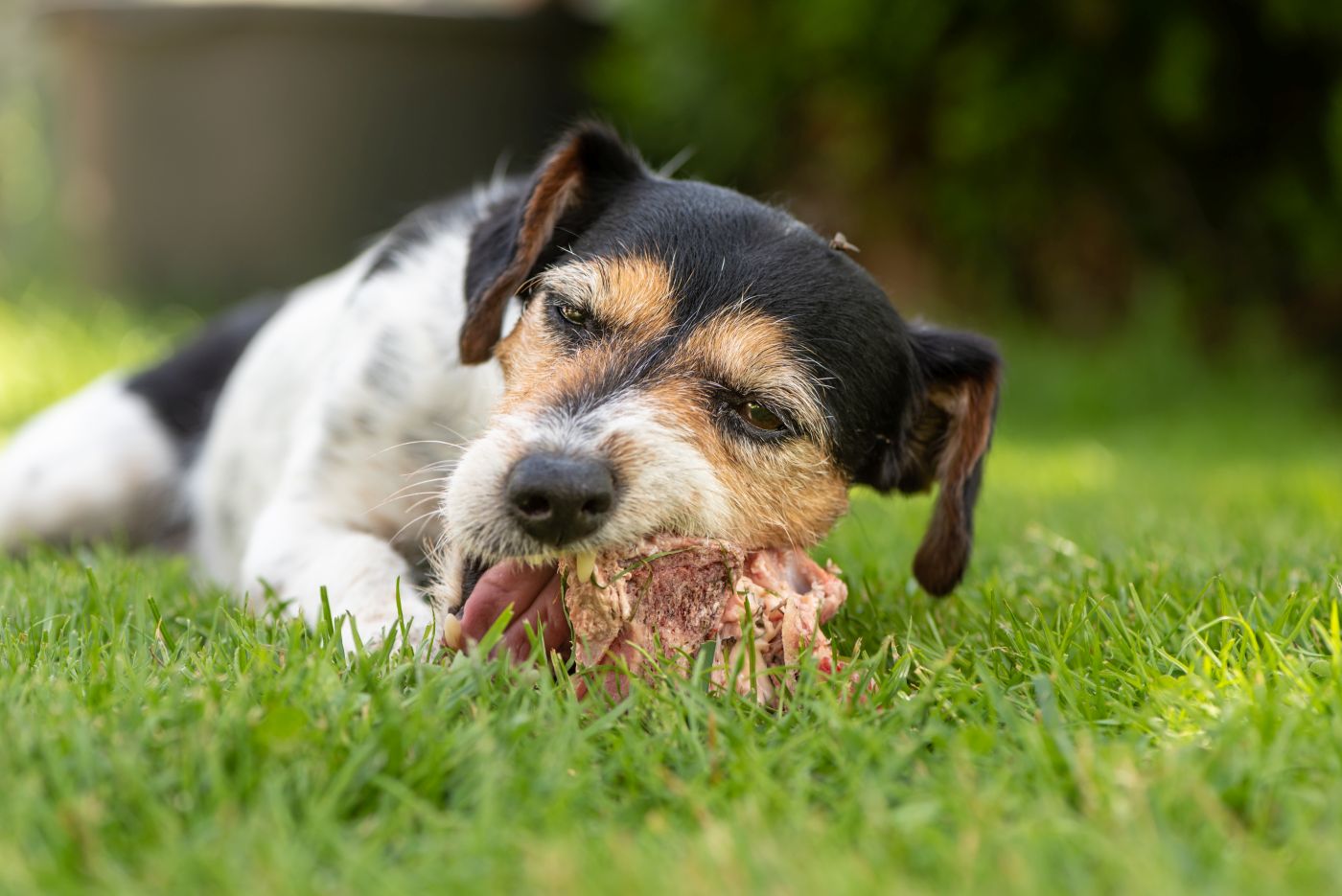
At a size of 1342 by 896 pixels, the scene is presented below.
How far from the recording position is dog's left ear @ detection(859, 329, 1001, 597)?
3.40m

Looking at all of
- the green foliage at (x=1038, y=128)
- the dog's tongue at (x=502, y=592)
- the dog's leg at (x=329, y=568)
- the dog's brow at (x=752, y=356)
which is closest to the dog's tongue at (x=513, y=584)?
the dog's tongue at (x=502, y=592)

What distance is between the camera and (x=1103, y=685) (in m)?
2.64

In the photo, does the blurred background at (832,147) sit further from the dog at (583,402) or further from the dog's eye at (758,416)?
the dog's eye at (758,416)

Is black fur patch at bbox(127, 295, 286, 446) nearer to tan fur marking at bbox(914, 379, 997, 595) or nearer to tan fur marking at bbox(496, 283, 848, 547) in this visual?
tan fur marking at bbox(496, 283, 848, 547)

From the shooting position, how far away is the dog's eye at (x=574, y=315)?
3236 millimetres

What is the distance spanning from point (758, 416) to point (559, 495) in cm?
69

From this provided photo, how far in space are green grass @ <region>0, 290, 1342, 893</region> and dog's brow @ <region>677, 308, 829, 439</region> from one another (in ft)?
1.86

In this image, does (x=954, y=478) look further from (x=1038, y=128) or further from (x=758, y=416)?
(x=1038, y=128)

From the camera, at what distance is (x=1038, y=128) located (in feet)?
31.6

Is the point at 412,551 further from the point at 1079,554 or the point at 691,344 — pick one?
the point at 1079,554

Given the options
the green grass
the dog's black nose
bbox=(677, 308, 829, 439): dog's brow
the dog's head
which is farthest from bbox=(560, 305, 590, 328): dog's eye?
the green grass

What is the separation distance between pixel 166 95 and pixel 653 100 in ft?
13.0

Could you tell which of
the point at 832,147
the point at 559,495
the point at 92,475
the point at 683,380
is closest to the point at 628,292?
the point at 683,380

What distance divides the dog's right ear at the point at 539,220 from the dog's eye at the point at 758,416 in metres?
0.73
